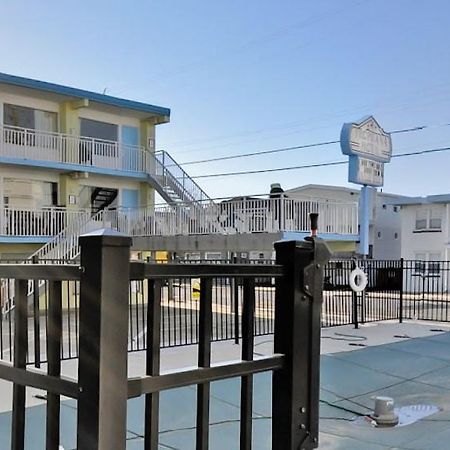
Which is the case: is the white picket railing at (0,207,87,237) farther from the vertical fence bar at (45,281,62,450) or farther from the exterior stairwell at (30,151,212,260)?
the vertical fence bar at (45,281,62,450)

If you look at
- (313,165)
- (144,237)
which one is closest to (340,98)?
(313,165)

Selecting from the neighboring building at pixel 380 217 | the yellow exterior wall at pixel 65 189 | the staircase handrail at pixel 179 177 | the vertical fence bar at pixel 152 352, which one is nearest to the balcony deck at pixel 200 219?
the yellow exterior wall at pixel 65 189

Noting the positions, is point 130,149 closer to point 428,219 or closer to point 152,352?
point 428,219

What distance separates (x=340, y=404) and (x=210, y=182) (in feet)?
94.2

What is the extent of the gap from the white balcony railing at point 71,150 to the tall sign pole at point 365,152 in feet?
30.8

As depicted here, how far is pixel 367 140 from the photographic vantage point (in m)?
13.0

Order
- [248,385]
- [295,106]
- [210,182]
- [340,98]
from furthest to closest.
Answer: [210,182] → [295,106] → [340,98] → [248,385]

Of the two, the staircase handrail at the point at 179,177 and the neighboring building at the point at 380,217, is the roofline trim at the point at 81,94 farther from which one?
the neighboring building at the point at 380,217

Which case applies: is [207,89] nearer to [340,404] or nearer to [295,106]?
[295,106]

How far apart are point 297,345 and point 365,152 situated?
1163 cm

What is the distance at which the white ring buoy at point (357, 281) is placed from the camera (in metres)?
10.9

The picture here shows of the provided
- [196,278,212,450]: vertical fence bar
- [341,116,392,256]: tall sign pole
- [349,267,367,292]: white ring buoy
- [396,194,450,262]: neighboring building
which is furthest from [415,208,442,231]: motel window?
[196,278,212,450]: vertical fence bar

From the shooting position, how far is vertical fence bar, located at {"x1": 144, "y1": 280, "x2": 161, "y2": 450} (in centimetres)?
154

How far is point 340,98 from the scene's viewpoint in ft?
77.5
